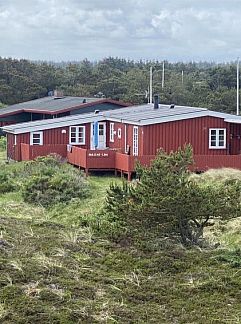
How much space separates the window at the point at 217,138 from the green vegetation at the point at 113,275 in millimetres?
13804

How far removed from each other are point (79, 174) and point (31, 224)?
11.0 m

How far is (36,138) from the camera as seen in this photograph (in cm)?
3253

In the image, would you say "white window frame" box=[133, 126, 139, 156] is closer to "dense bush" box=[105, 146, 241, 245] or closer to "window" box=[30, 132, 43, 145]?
"window" box=[30, 132, 43, 145]

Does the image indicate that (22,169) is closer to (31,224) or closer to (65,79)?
(31,224)

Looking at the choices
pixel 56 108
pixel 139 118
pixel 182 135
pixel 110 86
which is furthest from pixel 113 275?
pixel 110 86

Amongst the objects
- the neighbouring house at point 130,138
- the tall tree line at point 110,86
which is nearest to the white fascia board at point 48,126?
the neighbouring house at point 130,138

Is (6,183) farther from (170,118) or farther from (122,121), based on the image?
(122,121)

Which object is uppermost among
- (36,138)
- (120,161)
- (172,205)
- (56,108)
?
(56,108)

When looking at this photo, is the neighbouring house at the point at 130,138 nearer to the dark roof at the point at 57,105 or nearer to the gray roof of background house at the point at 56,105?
the dark roof at the point at 57,105

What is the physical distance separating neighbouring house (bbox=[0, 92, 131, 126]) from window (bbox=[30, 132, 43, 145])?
Result: 10.8m

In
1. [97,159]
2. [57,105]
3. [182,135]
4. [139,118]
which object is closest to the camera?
[97,159]

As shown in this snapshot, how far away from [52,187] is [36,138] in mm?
10067

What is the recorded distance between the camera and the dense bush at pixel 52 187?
22.0m

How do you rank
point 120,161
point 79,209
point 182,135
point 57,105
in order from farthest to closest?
1. point 57,105
2. point 182,135
3. point 120,161
4. point 79,209
